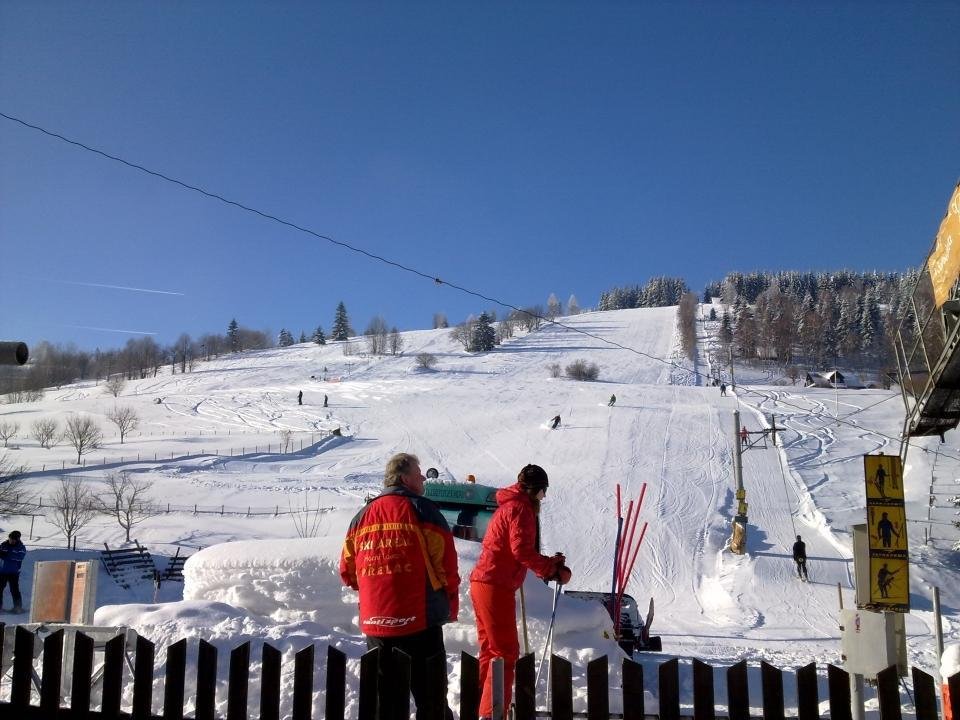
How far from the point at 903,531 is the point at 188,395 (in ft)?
233

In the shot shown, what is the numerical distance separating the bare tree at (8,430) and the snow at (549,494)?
103cm

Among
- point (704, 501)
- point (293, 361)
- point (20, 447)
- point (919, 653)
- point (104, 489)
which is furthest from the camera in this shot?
point (293, 361)

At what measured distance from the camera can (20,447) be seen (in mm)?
47375

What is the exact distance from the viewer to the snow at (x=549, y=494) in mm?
7000

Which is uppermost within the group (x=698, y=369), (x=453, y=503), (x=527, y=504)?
(x=698, y=369)

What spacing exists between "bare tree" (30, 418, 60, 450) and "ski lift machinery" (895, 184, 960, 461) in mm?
53561

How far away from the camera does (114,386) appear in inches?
2835

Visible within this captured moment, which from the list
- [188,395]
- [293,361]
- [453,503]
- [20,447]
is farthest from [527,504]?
[293,361]

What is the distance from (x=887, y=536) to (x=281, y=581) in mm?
5621

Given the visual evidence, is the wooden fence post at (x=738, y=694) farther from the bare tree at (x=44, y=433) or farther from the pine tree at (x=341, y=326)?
the pine tree at (x=341, y=326)

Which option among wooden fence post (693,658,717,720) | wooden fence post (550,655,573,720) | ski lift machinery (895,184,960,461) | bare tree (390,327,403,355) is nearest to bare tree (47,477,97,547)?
ski lift machinery (895,184,960,461)

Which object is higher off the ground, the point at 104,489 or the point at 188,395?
the point at 188,395

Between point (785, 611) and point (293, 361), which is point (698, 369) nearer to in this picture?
point (293, 361)

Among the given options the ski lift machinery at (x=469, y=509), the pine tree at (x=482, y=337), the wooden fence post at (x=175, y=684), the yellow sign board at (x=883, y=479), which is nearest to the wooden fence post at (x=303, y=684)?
the wooden fence post at (x=175, y=684)
